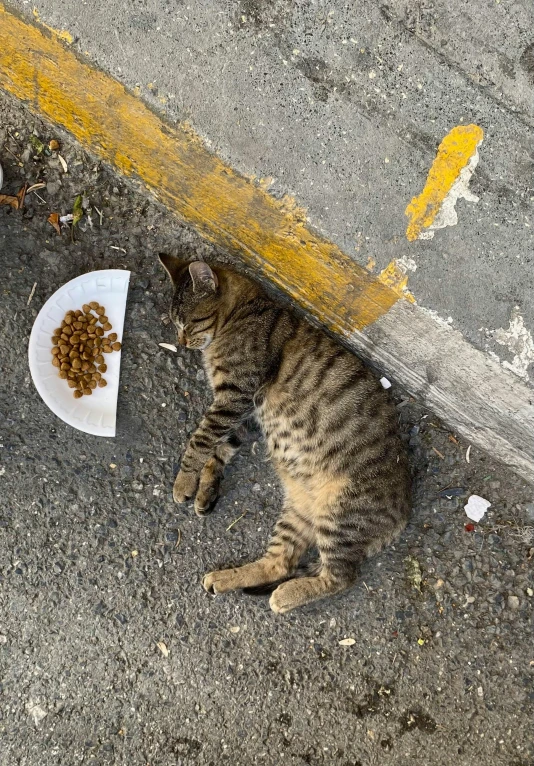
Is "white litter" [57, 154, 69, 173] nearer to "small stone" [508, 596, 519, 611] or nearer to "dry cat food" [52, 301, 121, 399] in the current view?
"dry cat food" [52, 301, 121, 399]

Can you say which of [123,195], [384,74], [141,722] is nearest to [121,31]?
[123,195]

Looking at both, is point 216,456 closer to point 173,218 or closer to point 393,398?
point 393,398

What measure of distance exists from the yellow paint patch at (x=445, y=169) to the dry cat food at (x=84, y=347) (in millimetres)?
1647

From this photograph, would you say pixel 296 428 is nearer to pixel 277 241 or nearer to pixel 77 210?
pixel 277 241

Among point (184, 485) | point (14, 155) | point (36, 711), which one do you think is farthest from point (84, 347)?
point (36, 711)

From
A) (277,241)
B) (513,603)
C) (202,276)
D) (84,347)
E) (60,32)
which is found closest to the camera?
(60,32)

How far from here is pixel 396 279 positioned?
2.42m

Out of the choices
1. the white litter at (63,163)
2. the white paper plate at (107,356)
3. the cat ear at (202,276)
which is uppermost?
the cat ear at (202,276)

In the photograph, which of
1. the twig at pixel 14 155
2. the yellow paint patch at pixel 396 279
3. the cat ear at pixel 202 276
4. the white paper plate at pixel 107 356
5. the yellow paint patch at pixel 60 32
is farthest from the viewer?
the twig at pixel 14 155

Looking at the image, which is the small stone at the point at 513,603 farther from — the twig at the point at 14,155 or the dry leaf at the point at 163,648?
the twig at the point at 14,155

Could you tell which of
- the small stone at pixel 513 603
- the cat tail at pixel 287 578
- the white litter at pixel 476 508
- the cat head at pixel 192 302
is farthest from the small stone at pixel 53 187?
the small stone at pixel 513 603

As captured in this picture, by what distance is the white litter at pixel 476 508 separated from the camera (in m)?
3.03

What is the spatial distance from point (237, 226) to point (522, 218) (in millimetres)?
1284

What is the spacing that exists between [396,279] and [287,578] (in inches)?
65.0
